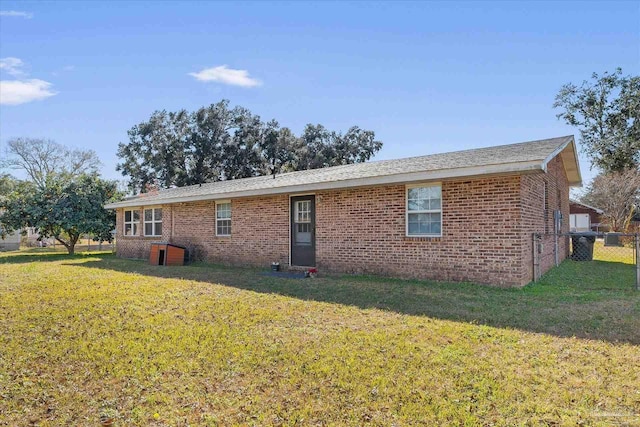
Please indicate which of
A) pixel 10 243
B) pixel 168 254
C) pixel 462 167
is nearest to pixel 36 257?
pixel 168 254

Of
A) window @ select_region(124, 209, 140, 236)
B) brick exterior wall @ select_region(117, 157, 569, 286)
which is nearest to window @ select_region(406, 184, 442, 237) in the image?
brick exterior wall @ select_region(117, 157, 569, 286)

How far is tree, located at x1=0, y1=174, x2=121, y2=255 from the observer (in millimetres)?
19031

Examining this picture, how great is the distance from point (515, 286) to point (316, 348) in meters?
5.30

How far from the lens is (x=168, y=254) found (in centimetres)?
1385

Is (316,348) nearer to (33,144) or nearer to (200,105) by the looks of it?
(200,105)

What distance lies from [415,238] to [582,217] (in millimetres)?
35074

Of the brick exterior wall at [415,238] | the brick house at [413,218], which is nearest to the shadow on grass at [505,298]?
the brick exterior wall at [415,238]

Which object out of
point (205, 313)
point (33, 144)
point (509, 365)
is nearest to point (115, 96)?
point (205, 313)

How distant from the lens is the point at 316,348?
14.6ft

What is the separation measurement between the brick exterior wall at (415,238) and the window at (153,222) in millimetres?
4101

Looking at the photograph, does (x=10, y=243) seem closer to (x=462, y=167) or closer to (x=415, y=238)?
(x=415, y=238)

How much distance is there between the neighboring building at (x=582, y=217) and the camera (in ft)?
111

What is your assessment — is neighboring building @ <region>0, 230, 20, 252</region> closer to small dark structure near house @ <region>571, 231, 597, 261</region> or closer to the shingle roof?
the shingle roof

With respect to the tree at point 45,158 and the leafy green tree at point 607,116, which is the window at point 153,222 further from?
the leafy green tree at point 607,116
